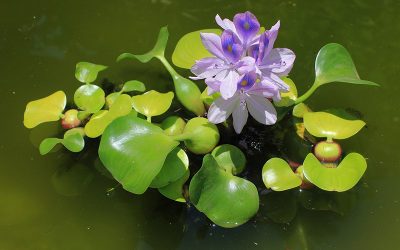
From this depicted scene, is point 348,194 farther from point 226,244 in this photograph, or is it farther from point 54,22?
point 54,22

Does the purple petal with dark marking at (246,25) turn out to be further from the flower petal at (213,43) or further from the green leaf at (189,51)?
the green leaf at (189,51)

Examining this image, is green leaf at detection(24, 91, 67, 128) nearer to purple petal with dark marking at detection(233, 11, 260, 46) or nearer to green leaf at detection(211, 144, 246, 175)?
green leaf at detection(211, 144, 246, 175)

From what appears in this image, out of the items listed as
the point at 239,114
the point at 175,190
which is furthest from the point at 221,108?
the point at 175,190

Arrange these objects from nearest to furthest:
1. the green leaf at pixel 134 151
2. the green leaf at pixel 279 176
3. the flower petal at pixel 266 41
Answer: the flower petal at pixel 266 41, the green leaf at pixel 134 151, the green leaf at pixel 279 176

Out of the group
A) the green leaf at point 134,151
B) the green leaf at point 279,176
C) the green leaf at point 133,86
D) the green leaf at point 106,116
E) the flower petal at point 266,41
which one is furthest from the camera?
the green leaf at point 133,86

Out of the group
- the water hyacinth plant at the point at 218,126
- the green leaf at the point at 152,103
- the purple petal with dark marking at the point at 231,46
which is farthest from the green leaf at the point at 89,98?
the purple petal with dark marking at the point at 231,46

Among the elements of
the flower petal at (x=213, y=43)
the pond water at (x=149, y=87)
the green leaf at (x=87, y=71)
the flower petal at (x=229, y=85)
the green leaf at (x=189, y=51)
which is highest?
the flower petal at (x=213, y=43)

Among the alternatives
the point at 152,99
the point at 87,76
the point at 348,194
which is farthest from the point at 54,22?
the point at 348,194
